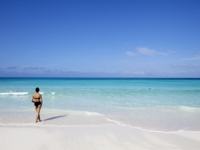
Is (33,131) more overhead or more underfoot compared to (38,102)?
more underfoot

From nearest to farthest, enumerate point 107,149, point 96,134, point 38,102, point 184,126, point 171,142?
point 107,149
point 171,142
point 96,134
point 184,126
point 38,102

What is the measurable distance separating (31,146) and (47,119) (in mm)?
3979

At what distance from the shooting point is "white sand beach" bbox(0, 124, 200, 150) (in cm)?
511

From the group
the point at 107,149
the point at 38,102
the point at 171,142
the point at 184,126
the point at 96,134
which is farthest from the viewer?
the point at 38,102

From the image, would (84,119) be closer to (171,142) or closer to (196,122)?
(171,142)

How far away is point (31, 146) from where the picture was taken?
16.8ft

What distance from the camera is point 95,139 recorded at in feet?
18.9

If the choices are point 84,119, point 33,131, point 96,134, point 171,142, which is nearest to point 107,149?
point 96,134

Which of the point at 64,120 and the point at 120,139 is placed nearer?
the point at 120,139

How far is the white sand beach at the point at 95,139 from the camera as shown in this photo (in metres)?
5.11

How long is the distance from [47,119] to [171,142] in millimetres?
6050

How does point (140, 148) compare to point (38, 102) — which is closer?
point (140, 148)

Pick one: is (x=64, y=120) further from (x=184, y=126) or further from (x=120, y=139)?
(x=184, y=126)

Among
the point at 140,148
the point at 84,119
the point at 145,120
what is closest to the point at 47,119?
the point at 84,119
